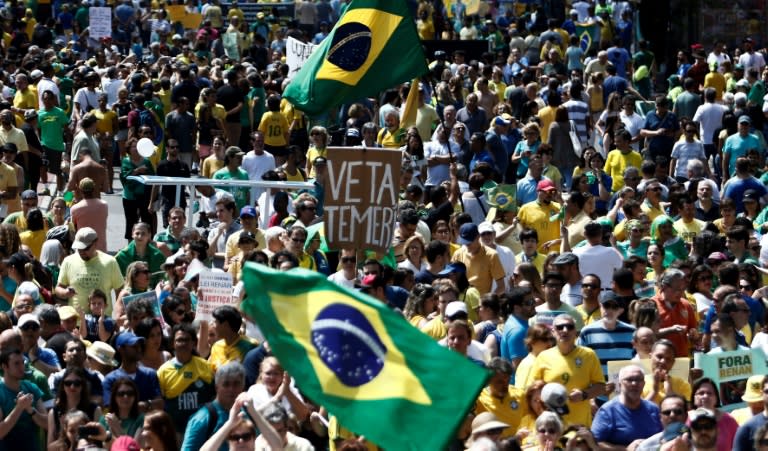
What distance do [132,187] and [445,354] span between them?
1165 cm

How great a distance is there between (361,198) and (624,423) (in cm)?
281

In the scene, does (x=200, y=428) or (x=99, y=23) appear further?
(x=99, y=23)

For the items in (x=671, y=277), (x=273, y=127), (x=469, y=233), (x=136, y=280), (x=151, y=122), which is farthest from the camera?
(x=151, y=122)

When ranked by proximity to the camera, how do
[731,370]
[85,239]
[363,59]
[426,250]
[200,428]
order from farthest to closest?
[363,59]
[426,250]
[85,239]
[731,370]
[200,428]

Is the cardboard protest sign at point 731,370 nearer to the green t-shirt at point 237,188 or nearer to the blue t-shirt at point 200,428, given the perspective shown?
the blue t-shirt at point 200,428

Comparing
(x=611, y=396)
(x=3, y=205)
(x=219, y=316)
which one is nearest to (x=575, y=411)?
(x=611, y=396)

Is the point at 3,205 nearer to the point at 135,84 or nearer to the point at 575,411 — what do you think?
the point at 135,84

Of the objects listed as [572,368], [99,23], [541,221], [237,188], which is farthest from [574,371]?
[99,23]

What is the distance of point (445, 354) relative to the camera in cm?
761

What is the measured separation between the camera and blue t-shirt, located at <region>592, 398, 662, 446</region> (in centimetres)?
1026

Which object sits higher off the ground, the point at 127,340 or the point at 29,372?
the point at 127,340

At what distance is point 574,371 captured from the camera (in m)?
10.9

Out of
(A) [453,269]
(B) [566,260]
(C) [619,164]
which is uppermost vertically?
(B) [566,260]

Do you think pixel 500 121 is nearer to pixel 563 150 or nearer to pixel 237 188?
pixel 563 150
